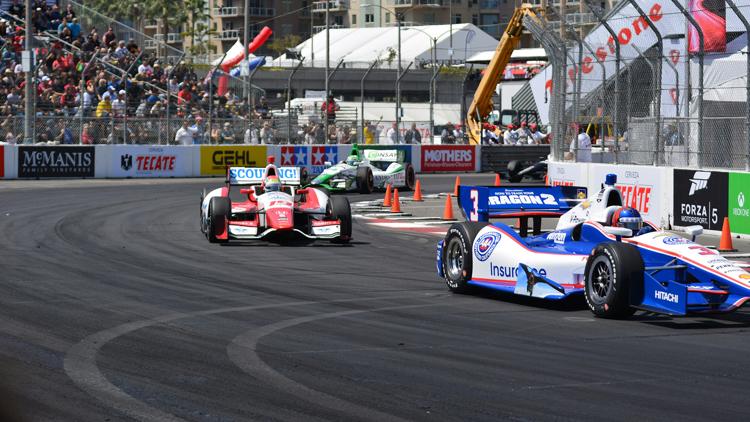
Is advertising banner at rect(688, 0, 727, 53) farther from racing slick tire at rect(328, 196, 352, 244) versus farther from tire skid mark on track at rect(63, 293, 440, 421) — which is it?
tire skid mark on track at rect(63, 293, 440, 421)

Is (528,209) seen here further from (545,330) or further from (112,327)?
(112,327)

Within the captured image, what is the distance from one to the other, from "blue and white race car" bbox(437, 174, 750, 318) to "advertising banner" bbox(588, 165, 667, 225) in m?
8.08

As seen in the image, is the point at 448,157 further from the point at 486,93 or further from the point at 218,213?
the point at 218,213

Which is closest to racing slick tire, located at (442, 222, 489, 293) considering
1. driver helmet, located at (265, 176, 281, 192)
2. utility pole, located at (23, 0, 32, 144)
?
driver helmet, located at (265, 176, 281, 192)

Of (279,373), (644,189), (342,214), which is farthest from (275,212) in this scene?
(279,373)

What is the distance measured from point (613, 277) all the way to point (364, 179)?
68.3 ft

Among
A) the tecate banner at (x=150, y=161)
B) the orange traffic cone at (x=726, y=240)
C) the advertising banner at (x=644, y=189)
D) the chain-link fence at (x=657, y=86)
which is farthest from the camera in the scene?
the tecate banner at (x=150, y=161)

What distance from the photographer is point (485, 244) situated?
40.8ft

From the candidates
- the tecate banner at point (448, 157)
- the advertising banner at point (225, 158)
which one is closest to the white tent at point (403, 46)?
the tecate banner at point (448, 157)

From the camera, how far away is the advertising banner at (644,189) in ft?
70.3

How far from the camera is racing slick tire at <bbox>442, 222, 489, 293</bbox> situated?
41.3 ft

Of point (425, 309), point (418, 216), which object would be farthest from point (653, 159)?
point (425, 309)

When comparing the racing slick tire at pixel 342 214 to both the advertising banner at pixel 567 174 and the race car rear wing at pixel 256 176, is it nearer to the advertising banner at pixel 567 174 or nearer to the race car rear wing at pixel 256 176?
the race car rear wing at pixel 256 176

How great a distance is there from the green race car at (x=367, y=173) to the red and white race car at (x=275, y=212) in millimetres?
10786
